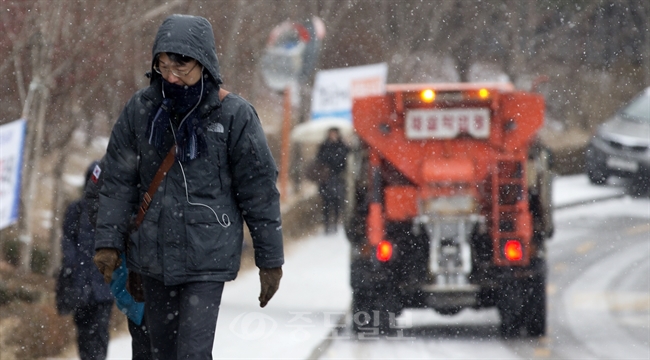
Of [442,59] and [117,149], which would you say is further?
[442,59]

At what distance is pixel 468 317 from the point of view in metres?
10.9

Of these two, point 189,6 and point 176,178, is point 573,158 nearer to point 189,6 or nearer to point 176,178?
point 189,6

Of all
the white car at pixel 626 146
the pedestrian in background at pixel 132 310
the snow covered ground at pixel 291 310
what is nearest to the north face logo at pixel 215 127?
the pedestrian in background at pixel 132 310

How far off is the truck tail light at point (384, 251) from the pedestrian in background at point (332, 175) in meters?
8.02

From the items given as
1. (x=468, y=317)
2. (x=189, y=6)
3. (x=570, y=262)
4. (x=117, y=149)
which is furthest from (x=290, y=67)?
(x=117, y=149)

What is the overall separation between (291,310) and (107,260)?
660 cm

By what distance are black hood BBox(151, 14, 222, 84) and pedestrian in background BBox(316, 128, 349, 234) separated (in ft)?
Result: 42.6

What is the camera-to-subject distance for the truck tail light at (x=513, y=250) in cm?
926

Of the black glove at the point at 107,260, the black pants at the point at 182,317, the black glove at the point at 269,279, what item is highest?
the black glove at the point at 107,260

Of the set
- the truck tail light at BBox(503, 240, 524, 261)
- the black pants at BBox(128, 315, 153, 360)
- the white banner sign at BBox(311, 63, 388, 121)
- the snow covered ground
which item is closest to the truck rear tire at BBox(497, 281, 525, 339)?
the truck tail light at BBox(503, 240, 524, 261)

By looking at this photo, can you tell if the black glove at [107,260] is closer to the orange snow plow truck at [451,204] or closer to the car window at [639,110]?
the orange snow plow truck at [451,204]

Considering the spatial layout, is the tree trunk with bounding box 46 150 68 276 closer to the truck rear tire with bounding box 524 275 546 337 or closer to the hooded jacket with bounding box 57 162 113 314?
the truck rear tire with bounding box 524 275 546 337

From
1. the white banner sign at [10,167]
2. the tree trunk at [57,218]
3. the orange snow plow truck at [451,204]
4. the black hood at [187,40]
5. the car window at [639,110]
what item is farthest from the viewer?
the car window at [639,110]

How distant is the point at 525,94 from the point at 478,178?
802 mm
